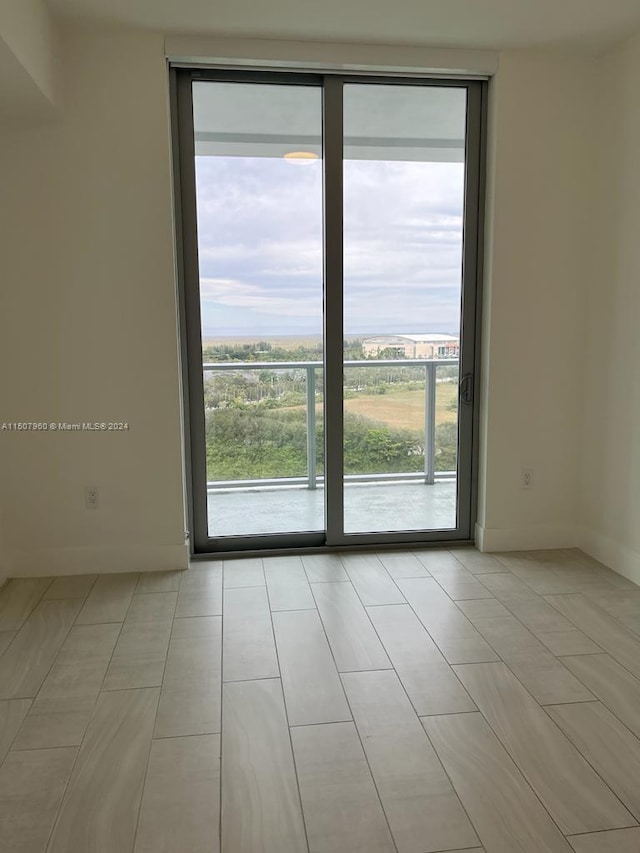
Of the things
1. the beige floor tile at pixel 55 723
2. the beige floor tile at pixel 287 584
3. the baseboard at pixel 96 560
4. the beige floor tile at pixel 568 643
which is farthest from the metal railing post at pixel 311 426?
the beige floor tile at pixel 55 723

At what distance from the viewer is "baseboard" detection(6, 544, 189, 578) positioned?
3260mm

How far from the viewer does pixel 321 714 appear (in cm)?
207

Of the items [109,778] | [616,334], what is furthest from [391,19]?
[109,778]

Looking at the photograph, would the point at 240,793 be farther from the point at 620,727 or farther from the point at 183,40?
the point at 183,40

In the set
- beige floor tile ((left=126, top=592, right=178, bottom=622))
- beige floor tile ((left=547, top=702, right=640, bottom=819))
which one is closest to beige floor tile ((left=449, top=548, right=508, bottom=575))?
beige floor tile ((left=547, top=702, right=640, bottom=819))

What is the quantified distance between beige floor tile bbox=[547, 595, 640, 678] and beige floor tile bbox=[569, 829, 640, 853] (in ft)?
2.72

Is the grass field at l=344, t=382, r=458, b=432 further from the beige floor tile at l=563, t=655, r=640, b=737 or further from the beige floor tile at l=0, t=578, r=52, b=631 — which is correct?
the beige floor tile at l=0, t=578, r=52, b=631

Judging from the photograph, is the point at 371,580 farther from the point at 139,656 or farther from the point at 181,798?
the point at 181,798

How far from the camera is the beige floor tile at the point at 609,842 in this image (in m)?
1.52

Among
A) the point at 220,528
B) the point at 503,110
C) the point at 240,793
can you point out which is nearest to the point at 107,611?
the point at 220,528

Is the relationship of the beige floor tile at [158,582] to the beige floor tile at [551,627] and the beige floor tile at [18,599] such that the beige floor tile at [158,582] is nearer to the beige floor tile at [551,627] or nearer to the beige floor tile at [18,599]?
the beige floor tile at [18,599]

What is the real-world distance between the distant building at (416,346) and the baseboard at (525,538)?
104cm

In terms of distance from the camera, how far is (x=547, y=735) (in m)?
1.96

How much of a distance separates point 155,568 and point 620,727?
90.6 inches
